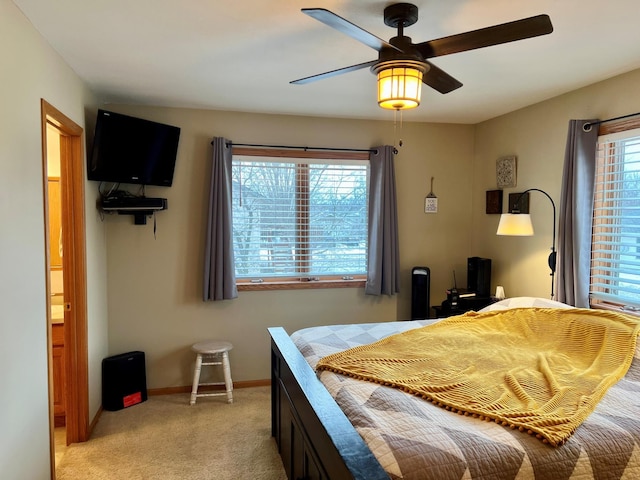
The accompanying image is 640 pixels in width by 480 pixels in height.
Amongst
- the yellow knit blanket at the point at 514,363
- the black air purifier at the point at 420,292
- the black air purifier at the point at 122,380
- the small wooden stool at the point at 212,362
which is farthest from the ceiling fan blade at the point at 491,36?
the black air purifier at the point at 122,380

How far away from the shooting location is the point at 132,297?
3.80 meters

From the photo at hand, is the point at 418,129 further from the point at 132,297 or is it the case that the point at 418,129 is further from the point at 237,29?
the point at 132,297

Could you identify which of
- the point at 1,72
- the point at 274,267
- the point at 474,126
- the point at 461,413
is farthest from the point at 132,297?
the point at 474,126

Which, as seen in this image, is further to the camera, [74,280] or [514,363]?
[74,280]

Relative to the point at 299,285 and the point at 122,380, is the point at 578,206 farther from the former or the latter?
the point at 122,380

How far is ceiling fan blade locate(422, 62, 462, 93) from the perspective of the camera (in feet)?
6.81

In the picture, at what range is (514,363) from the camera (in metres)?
2.24

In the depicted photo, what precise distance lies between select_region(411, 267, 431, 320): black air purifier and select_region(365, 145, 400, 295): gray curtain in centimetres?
21

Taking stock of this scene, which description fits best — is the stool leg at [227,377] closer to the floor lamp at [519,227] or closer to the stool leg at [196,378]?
the stool leg at [196,378]

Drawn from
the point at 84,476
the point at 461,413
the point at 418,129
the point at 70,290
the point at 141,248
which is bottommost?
the point at 84,476

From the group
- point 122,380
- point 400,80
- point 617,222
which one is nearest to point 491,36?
point 400,80

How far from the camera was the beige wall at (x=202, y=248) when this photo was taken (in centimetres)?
380

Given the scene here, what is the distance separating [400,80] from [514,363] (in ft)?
4.98

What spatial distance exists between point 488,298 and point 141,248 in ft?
10.2
